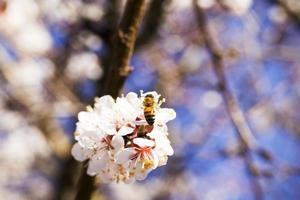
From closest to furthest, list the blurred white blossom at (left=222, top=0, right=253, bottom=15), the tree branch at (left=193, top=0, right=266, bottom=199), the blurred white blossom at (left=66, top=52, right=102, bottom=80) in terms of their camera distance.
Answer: the tree branch at (left=193, top=0, right=266, bottom=199), the blurred white blossom at (left=222, top=0, right=253, bottom=15), the blurred white blossom at (left=66, top=52, right=102, bottom=80)

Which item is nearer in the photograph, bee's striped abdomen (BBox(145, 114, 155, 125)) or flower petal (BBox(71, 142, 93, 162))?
bee's striped abdomen (BBox(145, 114, 155, 125))

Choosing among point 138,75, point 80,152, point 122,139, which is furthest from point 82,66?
point 122,139

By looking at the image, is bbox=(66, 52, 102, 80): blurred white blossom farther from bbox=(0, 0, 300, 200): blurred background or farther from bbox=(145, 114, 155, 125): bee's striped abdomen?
bbox=(145, 114, 155, 125): bee's striped abdomen

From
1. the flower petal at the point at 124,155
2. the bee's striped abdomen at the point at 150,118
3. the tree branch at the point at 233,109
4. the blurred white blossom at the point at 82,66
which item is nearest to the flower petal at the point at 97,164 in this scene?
the flower petal at the point at 124,155

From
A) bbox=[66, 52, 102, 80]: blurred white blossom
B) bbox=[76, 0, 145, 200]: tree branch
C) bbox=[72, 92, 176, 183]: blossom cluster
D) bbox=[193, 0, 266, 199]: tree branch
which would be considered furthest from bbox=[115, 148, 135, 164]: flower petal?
bbox=[66, 52, 102, 80]: blurred white blossom

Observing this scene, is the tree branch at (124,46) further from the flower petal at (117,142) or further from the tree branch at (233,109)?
the tree branch at (233,109)

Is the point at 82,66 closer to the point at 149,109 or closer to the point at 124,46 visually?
the point at 124,46

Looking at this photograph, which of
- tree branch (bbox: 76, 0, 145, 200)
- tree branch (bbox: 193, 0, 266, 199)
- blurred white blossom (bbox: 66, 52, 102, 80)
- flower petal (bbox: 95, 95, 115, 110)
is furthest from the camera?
blurred white blossom (bbox: 66, 52, 102, 80)
